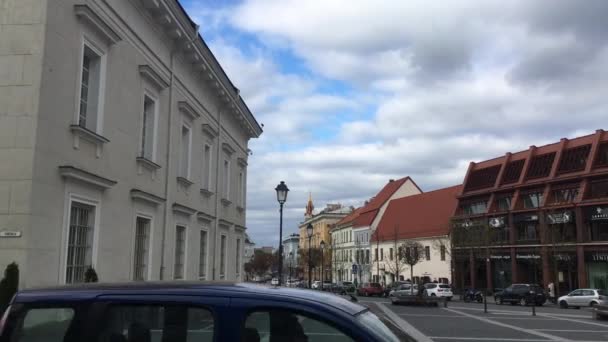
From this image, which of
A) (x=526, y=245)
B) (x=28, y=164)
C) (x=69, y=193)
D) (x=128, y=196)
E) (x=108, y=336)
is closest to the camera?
(x=108, y=336)

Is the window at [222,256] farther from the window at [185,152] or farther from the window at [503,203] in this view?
the window at [503,203]

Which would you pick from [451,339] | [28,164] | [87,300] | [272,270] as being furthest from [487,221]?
[272,270]

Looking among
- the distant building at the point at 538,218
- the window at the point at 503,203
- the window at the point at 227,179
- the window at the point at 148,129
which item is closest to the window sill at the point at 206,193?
the window at the point at 227,179

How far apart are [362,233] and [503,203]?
3832cm

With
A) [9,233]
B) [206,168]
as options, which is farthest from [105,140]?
[206,168]

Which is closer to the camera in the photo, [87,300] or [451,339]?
[87,300]

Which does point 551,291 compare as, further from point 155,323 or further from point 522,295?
point 155,323

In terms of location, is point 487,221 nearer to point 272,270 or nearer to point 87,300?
point 87,300

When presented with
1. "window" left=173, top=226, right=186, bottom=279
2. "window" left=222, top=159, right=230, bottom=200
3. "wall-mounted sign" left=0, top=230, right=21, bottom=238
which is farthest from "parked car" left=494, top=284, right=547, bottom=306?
"wall-mounted sign" left=0, top=230, right=21, bottom=238

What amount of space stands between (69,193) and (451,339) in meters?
12.0

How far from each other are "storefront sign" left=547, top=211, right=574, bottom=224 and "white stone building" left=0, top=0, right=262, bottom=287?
37952mm

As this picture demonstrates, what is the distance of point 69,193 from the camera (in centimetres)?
1187

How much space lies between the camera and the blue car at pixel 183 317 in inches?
130

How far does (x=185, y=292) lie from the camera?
136 inches
